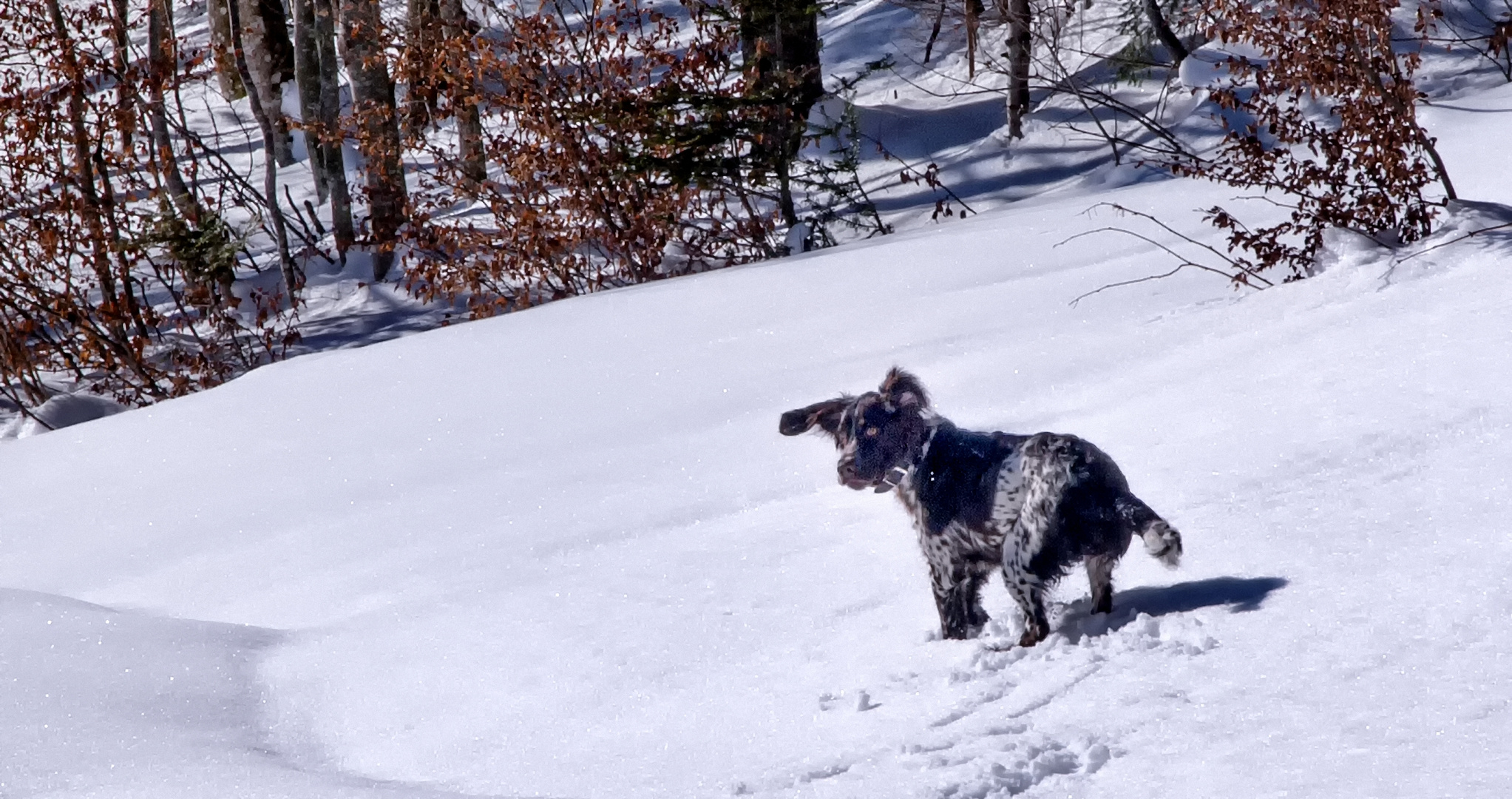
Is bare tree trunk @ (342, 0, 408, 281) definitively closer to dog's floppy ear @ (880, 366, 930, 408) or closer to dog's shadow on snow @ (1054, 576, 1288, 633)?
dog's floppy ear @ (880, 366, 930, 408)

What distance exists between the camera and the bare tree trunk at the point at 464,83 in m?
10.7

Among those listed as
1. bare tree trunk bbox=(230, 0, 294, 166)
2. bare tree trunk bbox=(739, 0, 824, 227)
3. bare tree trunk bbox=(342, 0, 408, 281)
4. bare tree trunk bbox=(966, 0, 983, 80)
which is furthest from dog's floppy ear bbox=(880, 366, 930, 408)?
bare tree trunk bbox=(230, 0, 294, 166)

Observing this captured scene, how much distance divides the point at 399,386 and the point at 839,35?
54.1 feet

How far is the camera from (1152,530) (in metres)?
3.02

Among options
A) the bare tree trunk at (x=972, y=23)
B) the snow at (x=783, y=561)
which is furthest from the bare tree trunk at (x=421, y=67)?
the bare tree trunk at (x=972, y=23)

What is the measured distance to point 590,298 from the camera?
339 inches

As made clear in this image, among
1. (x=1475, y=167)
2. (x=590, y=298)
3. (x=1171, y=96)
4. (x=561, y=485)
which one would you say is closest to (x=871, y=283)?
(x=590, y=298)

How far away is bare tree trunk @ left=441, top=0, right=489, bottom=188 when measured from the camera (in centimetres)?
1071

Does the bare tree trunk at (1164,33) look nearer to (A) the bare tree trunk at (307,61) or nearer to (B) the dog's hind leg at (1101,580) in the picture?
(A) the bare tree trunk at (307,61)

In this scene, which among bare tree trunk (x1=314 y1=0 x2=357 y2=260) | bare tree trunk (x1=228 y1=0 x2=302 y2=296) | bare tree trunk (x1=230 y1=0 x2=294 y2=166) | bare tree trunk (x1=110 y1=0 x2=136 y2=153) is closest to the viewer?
bare tree trunk (x1=110 y1=0 x2=136 y2=153)

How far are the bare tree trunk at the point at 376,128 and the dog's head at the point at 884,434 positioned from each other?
9495mm

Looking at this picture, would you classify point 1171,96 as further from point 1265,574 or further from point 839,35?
point 1265,574

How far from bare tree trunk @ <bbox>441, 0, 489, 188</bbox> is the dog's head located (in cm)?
798

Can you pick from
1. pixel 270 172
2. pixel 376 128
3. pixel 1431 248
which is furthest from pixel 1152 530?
pixel 376 128
